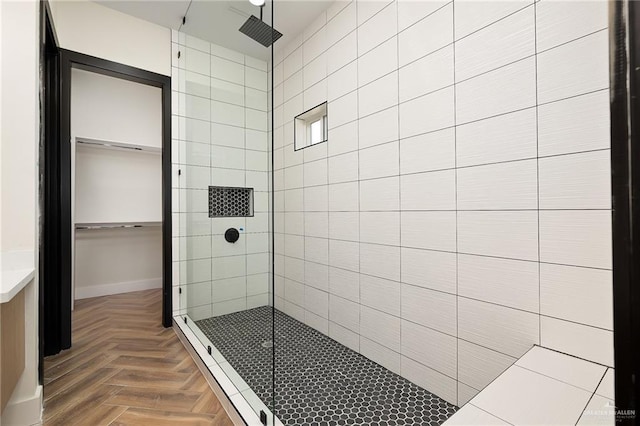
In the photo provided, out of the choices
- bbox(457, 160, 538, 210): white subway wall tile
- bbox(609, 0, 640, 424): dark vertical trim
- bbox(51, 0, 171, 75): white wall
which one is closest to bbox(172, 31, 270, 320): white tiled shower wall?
bbox(51, 0, 171, 75): white wall

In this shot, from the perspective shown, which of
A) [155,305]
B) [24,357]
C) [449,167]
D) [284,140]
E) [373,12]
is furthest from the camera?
[155,305]

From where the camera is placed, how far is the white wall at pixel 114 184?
3.36 meters

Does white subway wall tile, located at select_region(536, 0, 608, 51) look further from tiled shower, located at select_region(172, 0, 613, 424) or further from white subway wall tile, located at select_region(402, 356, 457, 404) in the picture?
white subway wall tile, located at select_region(402, 356, 457, 404)

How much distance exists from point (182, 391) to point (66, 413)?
21.5 inches

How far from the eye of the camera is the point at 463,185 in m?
1.52

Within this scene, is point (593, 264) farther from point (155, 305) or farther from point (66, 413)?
point (155, 305)

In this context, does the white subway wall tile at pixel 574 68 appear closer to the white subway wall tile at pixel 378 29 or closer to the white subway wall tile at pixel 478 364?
the white subway wall tile at pixel 378 29

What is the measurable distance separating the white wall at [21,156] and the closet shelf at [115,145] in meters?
2.15

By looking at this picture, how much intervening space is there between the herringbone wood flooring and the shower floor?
0.24 meters

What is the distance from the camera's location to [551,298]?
1.22 m

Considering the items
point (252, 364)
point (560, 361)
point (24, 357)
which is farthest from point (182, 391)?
point (560, 361)

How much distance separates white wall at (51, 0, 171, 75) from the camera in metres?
2.25

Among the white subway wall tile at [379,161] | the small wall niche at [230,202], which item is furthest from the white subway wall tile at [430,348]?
the small wall niche at [230,202]

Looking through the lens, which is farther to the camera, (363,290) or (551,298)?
(363,290)
